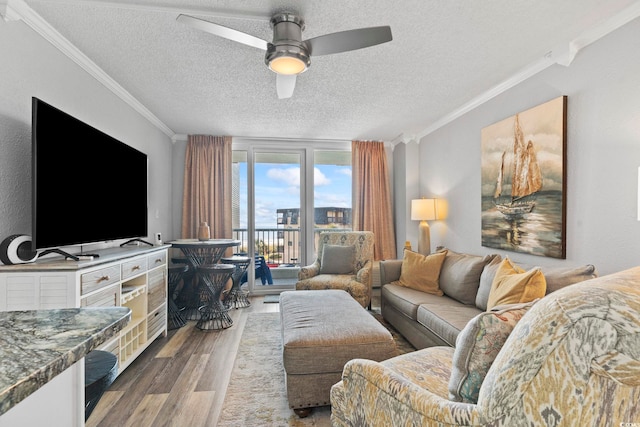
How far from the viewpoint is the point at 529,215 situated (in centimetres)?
267

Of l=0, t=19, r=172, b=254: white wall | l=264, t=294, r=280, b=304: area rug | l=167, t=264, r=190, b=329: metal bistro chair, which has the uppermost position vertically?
l=0, t=19, r=172, b=254: white wall

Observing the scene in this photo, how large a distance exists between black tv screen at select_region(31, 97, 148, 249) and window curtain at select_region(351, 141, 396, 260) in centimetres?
321

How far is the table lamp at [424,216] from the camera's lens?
405 cm

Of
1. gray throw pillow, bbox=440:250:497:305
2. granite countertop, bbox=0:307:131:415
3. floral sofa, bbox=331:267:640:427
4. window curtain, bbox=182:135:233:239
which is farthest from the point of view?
window curtain, bbox=182:135:233:239

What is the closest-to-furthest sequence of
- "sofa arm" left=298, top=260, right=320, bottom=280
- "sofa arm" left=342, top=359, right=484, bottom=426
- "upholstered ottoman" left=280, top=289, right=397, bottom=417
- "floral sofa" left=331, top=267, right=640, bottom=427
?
"floral sofa" left=331, top=267, right=640, bottom=427, "sofa arm" left=342, top=359, right=484, bottom=426, "upholstered ottoman" left=280, top=289, right=397, bottom=417, "sofa arm" left=298, top=260, right=320, bottom=280

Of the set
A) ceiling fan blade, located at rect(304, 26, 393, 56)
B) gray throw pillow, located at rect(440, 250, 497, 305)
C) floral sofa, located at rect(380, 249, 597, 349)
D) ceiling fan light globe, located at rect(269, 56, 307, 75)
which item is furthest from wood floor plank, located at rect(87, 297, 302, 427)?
ceiling fan blade, located at rect(304, 26, 393, 56)

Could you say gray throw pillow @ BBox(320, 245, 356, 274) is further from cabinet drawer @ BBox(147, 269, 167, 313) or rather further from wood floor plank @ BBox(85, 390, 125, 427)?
wood floor plank @ BBox(85, 390, 125, 427)

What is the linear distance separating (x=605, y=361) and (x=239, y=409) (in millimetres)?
1978

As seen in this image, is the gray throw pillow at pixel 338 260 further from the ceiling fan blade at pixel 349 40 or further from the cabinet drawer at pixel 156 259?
the ceiling fan blade at pixel 349 40

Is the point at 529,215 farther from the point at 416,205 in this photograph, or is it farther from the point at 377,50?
the point at 377,50

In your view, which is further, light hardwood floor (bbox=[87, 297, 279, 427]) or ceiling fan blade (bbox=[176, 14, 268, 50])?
light hardwood floor (bbox=[87, 297, 279, 427])

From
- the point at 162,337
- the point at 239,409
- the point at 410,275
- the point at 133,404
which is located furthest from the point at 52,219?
the point at 410,275

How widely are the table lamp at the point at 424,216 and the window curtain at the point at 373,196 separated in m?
0.98

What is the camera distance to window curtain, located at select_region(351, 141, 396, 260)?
514 cm
